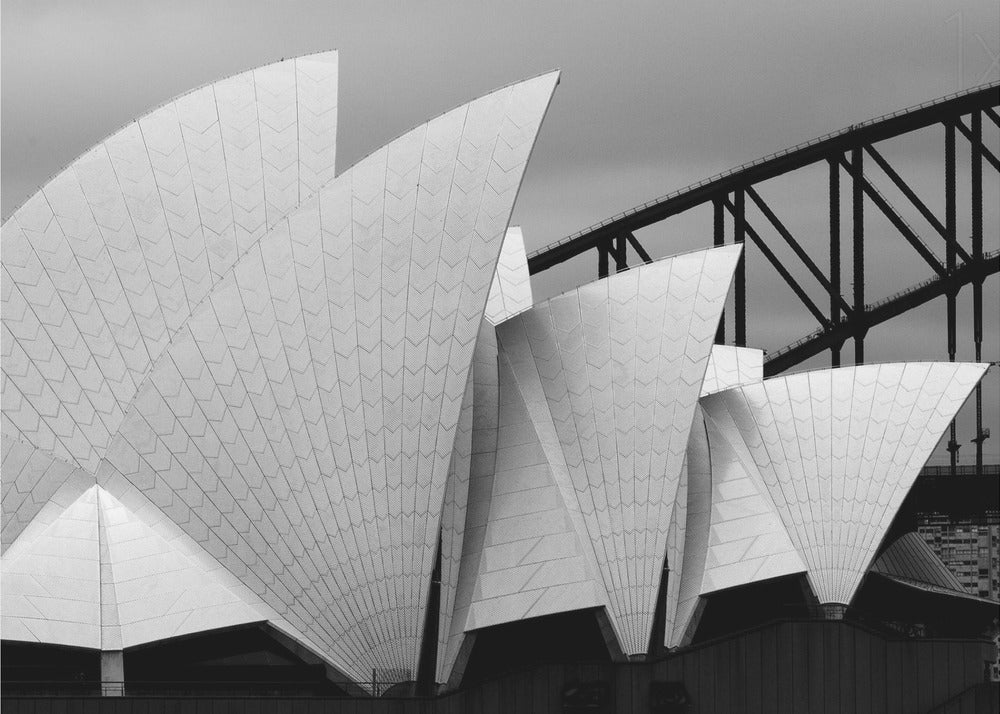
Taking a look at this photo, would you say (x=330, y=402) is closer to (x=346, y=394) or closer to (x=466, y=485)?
(x=346, y=394)

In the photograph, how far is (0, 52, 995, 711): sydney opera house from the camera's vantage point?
149 feet

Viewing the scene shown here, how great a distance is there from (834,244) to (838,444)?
Result: 91.4 feet

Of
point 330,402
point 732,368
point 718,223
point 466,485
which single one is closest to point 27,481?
point 330,402

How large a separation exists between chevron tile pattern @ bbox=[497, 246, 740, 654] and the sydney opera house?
0.25 feet

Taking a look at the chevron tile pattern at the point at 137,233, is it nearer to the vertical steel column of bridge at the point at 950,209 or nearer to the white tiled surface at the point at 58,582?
the white tiled surface at the point at 58,582

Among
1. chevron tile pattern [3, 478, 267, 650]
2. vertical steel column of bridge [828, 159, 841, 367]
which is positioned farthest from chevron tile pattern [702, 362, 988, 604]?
vertical steel column of bridge [828, 159, 841, 367]

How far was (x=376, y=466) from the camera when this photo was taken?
46.2 m

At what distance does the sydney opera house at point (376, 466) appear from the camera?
149 ft

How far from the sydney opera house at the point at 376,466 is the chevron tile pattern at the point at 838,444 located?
25 centimetres

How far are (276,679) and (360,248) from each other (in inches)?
448

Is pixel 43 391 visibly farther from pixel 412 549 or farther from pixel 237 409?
pixel 412 549

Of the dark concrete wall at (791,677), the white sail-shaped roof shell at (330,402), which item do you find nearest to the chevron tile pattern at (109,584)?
the white sail-shaped roof shell at (330,402)

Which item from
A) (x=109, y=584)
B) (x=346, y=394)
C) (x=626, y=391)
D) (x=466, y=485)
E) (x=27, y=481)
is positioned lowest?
(x=109, y=584)

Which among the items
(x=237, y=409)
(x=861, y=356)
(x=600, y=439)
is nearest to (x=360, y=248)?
(x=237, y=409)
